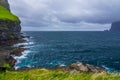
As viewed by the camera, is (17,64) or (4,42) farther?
(4,42)

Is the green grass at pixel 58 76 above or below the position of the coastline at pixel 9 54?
above

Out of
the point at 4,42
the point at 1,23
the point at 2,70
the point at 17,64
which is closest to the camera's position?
the point at 2,70

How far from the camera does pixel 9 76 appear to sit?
56.3 feet

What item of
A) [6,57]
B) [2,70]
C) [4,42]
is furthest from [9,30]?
[2,70]

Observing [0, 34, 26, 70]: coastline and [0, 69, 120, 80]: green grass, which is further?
[0, 34, 26, 70]: coastline

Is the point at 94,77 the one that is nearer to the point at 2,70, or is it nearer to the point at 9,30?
the point at 2,70

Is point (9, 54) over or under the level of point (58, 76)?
under

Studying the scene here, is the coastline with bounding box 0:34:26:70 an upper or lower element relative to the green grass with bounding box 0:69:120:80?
lower

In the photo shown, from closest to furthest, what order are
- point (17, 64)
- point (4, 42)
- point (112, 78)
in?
point (112, 78), point (17, 64), point (4, 42)

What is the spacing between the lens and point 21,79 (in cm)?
1596

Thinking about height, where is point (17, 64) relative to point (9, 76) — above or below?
below

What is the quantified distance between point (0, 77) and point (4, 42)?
102678mm

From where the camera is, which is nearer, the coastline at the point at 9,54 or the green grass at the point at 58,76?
the green grass at the point at 58,76

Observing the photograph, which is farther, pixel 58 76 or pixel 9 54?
pixel 9 54
